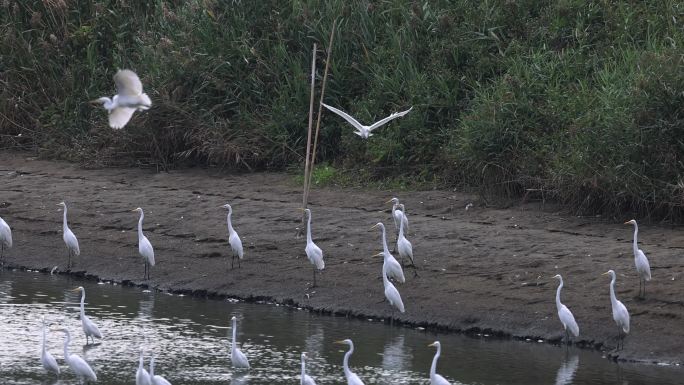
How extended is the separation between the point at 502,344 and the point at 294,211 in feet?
16.1

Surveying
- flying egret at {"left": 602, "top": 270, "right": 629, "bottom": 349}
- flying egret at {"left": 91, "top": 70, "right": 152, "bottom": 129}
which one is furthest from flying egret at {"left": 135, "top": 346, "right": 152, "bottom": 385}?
flying egret at {"left": 602, "top": 270, "right": 629, "bottom": 349}

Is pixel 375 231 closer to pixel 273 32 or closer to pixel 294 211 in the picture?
pixel 294 211

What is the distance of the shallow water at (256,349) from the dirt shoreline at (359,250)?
0.33m

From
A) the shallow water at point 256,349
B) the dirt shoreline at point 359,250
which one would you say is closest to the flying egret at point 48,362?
the shallow water at point 256,349

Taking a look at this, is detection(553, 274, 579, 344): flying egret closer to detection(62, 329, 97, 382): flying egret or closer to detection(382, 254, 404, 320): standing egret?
detection(382, 254, 404, 320): standing egret

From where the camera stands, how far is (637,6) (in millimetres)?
18234

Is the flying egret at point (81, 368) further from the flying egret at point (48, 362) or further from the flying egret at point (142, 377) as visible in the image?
the flying egret at point (142, 377)

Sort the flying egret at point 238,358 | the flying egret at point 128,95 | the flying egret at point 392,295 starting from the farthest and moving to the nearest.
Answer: the flying egret at point 392,295 < the flying egret at point 238,358 < the flying egret at point 128,95

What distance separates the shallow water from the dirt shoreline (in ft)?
1.09

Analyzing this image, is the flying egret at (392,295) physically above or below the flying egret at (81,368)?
above

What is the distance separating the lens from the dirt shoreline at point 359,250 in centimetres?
1245

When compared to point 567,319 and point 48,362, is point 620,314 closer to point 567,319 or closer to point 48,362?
point 567,319

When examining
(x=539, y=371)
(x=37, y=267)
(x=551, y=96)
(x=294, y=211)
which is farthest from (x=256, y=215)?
(x=539, y=371)

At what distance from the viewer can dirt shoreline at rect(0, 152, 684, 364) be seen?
1245cm
